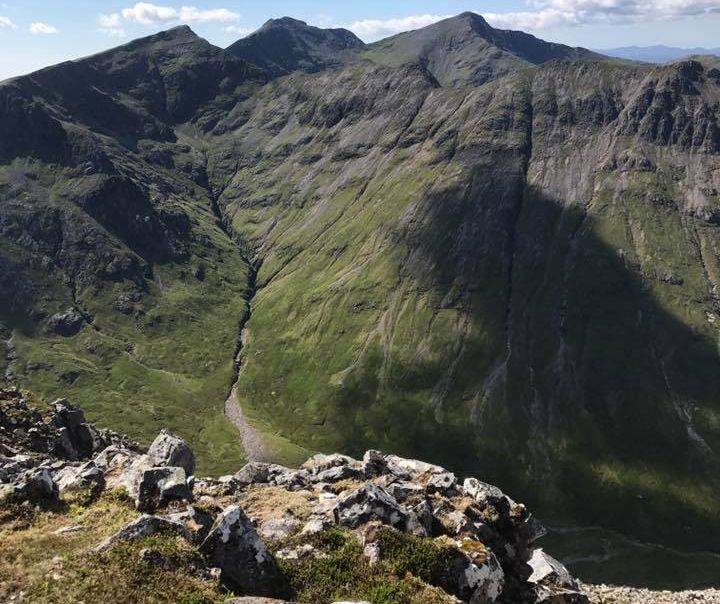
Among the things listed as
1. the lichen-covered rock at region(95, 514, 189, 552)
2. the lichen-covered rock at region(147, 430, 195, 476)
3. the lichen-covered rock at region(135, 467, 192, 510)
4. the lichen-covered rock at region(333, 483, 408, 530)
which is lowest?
the lichen-covered rock at region(147, 430, 195, 476)

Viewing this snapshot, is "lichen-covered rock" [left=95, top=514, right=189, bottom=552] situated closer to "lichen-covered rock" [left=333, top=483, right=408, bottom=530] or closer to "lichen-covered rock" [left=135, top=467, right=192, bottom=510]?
"lichen-covered rock" [left=135, top=467, right=192, bottom=510]

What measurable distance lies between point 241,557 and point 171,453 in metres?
23.4

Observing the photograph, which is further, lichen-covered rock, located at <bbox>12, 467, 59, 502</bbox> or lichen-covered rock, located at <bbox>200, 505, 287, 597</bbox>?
lichen-covered rock, located at <bbox>12, 467, 59, 502</bbox>

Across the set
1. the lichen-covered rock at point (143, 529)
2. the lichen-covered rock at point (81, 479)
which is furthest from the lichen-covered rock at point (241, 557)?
the lichen-covered rock at point (81, 479)

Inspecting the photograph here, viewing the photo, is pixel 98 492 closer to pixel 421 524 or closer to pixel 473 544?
pixel 421 524

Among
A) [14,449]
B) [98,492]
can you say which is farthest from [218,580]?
[14,449]

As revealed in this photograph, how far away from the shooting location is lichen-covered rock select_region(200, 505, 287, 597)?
98.4 ft

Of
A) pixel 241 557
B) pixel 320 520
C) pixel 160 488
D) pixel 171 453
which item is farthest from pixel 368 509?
pixel 171 453

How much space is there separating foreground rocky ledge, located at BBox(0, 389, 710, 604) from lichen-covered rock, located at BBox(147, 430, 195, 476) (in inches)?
133

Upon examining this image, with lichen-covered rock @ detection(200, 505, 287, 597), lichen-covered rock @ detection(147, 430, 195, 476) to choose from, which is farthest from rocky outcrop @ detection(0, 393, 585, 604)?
lichen-covered rock @ detection(147, 430, 195, 476)

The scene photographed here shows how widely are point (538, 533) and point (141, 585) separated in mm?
29495

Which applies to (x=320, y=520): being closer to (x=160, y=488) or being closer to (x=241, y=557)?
(x=241, y=557)

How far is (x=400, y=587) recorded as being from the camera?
30359mm

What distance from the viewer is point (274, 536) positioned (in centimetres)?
3481
